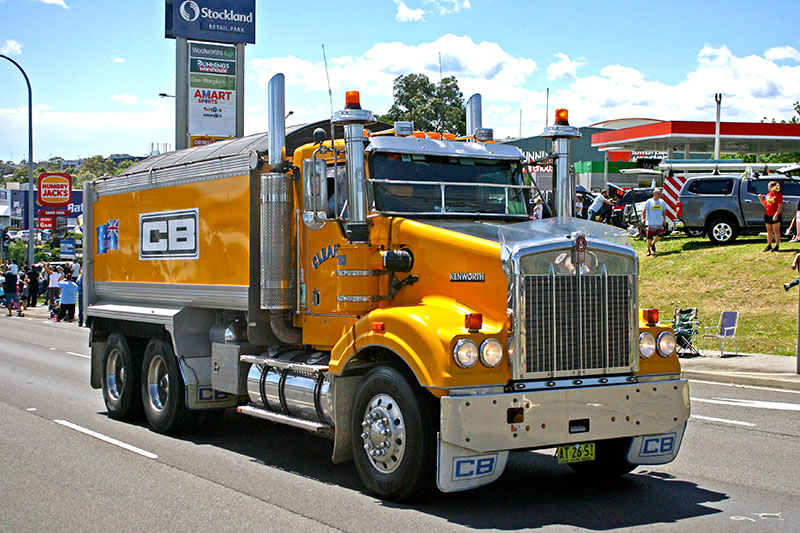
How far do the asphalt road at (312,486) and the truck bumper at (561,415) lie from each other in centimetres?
59

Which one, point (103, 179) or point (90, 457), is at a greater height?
point (103, 179)

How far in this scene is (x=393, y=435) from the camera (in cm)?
711

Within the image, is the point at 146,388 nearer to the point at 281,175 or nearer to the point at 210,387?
the point at 210,387

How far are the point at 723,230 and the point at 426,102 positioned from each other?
19485 millimetres

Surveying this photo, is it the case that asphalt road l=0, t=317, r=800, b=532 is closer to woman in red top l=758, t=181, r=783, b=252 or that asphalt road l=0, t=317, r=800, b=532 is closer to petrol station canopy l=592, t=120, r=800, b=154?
woman in red top l=758, t=181, r=783, b=252

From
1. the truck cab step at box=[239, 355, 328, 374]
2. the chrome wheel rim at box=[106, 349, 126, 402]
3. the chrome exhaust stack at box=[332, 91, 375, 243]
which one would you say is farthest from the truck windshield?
the chrome wheel rim at box=[106, 349, 126, 402]

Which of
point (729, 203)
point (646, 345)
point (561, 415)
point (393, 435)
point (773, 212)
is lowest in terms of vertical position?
point (393, 435)

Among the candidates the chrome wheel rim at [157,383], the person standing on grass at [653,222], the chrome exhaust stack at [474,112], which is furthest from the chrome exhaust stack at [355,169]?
the person standing on grass at [653,222]

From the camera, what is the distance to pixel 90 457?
9258 mm

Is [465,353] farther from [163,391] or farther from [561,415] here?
[163,391]

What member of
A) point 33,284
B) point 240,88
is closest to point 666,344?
point 240,88

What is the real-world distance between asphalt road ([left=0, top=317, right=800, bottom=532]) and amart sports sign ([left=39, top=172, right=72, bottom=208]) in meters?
33.9

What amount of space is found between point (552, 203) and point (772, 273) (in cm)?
1361

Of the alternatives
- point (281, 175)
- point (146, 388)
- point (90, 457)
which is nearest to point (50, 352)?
point (146, 388)
